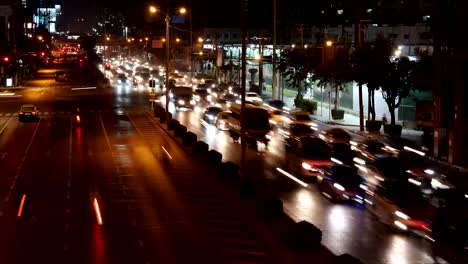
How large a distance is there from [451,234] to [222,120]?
34961 mm

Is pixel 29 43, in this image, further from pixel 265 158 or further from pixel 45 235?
pixel 45 235

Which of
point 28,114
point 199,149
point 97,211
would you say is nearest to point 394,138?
point 199,149

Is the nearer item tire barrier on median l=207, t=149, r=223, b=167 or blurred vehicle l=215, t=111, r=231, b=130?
tire barrier on median l=207, t=149, r=223, b=167

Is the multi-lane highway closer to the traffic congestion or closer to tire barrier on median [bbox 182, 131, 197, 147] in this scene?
the traffic congestion

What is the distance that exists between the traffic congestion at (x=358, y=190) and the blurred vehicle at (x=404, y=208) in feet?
0.11

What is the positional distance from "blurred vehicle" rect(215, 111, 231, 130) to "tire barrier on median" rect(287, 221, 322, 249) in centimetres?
3194

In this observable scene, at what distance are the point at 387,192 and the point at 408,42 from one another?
1721 inches

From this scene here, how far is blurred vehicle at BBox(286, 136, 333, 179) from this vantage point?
34844mm

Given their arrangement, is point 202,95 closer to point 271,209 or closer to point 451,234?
point 271,209

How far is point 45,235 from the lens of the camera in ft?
79.4

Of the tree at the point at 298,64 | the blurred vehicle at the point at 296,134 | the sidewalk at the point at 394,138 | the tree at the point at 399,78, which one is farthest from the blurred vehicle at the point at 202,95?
the blurred vehicle at the point at 296,134

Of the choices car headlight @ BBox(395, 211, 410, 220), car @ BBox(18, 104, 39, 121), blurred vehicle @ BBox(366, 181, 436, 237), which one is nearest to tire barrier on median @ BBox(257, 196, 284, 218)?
blurred vehicle @ BBox(366, 181, 436, 237)

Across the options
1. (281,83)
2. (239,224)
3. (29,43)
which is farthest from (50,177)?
(29,43)

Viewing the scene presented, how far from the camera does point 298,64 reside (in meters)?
75.8
